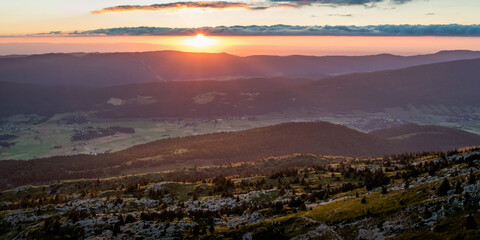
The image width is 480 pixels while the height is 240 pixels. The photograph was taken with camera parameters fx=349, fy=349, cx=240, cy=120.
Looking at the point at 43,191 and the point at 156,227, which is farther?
the point at 43,191

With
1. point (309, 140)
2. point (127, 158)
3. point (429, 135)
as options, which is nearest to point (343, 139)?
point (309, 140)

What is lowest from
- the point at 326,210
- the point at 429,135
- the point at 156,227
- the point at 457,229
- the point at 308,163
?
the point at 429,135

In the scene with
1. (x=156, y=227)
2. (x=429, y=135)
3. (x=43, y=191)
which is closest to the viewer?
(x=156, y=227)

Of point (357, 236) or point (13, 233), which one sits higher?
point (357, 236)

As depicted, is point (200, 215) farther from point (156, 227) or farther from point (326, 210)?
point (326, 210)

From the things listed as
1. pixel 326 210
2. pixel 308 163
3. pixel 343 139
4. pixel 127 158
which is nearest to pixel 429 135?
pixel 343 139

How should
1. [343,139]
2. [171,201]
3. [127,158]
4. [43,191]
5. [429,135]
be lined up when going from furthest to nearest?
[429,135] → [343,139] → [127,158] → [43,191] → [171,201]

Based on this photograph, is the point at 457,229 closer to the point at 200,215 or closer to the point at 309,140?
the point at 200,215

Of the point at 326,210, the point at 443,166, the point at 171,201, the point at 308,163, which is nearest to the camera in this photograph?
the point at 326,210

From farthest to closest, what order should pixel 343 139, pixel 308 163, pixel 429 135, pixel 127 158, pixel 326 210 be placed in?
pixel 429 135
pixel 343 139
pixel 127 158
pixel 308 163
pixel 326 210
